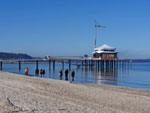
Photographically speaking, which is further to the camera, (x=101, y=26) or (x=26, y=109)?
(x=101, y=26)

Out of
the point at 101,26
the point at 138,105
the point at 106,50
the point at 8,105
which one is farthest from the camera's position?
the point at 101,26

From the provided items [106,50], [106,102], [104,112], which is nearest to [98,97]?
[106,102]

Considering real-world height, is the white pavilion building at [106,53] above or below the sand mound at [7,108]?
above

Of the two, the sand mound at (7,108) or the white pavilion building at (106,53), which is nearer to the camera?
the sand mound at (7,108)

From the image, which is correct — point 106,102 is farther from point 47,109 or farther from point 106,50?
point 106,50

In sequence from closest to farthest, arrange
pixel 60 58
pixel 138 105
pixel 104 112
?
pixel 104 112 < pixel 138 105 < pixel 60 58

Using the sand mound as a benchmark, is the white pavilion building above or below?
above

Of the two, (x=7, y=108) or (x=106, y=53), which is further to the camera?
(x=106, y=53)

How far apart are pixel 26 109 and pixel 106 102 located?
18.7ft

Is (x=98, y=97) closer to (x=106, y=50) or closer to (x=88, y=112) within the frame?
(x=88, y=112)

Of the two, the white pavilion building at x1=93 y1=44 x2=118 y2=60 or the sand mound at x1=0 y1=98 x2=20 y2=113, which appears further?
the white pavilion building at x1=93 y1=44 x2=118 y2=60

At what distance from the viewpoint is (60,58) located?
7069 centimetres

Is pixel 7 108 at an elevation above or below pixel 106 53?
below

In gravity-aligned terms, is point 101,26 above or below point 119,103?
above
